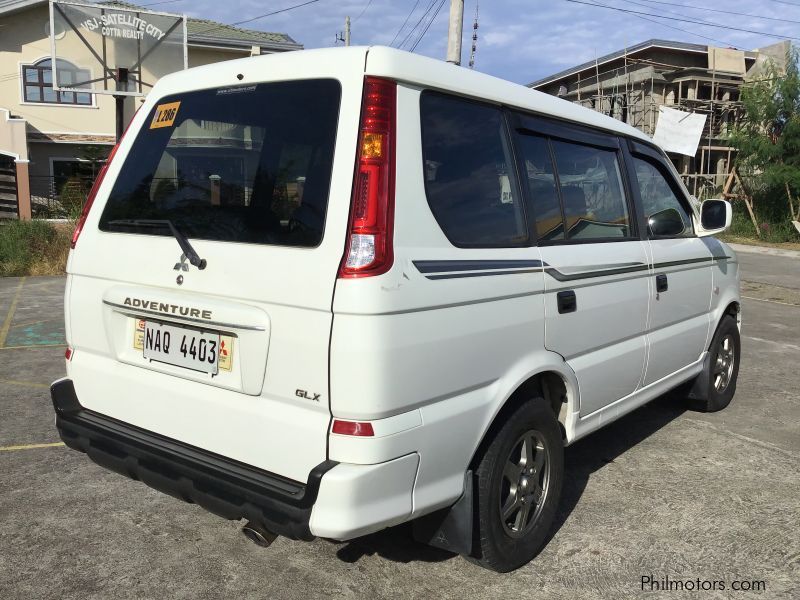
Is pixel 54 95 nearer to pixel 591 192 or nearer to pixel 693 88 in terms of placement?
pixel 693 88

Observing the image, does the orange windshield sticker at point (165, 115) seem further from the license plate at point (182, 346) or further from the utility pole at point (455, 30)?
the utility pole at point (455, 30)

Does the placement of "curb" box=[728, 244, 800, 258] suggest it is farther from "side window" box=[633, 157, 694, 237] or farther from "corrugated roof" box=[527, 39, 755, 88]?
"side window" box=[633, 157, 694, 237]

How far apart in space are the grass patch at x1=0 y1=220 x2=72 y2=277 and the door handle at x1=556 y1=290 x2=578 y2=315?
35.2 feet

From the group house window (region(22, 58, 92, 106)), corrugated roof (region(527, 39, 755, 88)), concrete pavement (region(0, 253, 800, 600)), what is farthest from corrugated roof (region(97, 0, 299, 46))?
concrete pavement (region(0, 253, 800, 600))

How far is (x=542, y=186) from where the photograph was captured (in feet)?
10.4

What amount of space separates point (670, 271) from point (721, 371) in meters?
1.59

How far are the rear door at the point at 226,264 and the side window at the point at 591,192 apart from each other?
1388 millimetres

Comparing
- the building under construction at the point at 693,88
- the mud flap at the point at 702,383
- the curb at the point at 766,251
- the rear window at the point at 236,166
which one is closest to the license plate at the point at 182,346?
the rear window at the point at 236,166

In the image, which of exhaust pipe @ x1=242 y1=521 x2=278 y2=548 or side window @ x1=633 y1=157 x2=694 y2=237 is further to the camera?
side window @ x1=633 y1=157 x2=694 y2=237

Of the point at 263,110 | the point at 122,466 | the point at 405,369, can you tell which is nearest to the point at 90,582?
the point at 122,466

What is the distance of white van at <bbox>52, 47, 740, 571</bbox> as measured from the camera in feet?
7.50

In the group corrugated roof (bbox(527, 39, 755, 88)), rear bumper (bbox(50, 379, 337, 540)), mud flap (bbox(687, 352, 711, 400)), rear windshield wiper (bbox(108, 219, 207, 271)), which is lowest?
mud flap (bbox(687, 352, 711, 400))

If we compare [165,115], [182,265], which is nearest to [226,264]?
[182,265]

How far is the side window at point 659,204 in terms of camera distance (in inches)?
160
